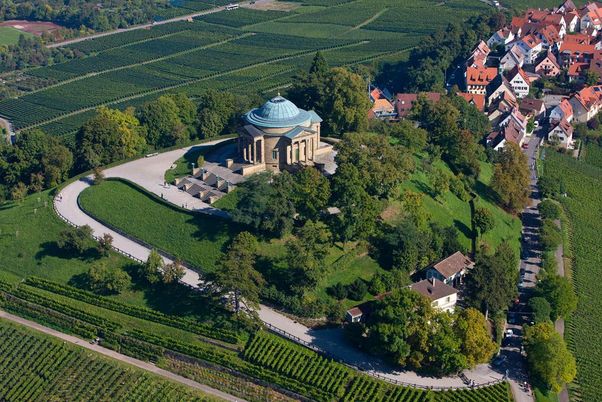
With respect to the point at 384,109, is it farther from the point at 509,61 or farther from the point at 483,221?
the point at 483,221

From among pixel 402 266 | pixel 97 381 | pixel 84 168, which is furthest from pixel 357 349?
pixel 84 168

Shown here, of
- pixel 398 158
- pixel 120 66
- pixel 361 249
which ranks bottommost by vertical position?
pixel 120 66

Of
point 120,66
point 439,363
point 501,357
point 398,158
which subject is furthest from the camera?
point 120,66

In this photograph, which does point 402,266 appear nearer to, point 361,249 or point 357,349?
point 361,249

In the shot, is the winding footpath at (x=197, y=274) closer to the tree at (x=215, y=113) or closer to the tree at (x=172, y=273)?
the tree at (x=172, y=273)

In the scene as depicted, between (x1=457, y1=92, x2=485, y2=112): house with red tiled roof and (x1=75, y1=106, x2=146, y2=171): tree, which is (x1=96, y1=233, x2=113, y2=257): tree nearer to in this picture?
(x1=75, y1=106, x2=146, y2=171): tree

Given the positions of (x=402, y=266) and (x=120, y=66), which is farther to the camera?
(x=120, y=66)

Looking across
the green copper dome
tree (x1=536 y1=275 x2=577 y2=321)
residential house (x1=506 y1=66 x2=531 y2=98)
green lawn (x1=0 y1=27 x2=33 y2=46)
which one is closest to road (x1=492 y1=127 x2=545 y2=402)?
tree (x1=536 y1=275 x2=577 y2=321)
